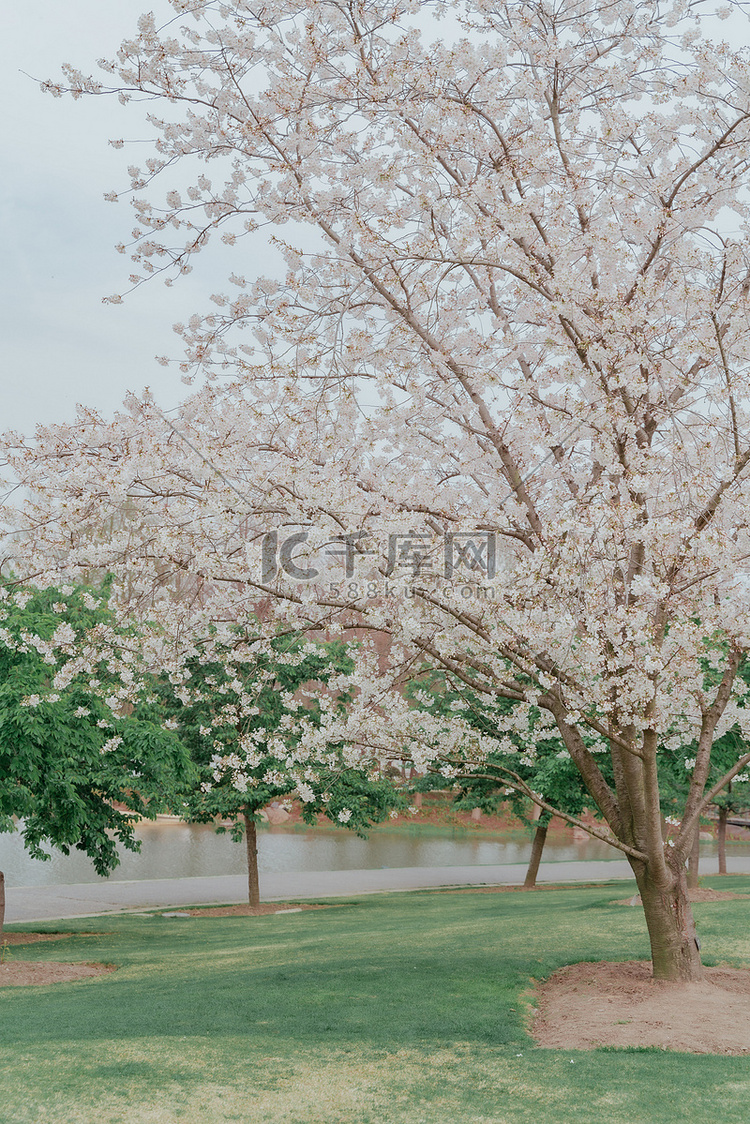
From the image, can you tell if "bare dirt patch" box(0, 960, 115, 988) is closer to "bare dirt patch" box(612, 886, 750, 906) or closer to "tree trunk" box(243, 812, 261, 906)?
"tree trunk" box(243, 812, 261, 906)

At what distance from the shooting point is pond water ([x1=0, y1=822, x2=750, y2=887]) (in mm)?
24969

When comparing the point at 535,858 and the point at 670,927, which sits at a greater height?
the point at 670,927

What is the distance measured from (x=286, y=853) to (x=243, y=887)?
31.8ft

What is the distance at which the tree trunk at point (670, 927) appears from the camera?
7668mm

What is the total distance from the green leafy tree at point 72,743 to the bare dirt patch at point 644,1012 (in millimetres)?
4518

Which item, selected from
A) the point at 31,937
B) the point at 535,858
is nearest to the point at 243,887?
the point at 535,858

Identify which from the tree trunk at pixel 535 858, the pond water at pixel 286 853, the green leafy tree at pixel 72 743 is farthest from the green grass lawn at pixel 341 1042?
the pond water at pixel 286 853

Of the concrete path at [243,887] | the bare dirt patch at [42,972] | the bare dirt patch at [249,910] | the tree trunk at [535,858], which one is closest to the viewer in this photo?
the bare dirt patch at [42,972]

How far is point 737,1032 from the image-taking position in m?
6.58

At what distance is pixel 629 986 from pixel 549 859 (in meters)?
27.6

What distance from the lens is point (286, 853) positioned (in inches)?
1227

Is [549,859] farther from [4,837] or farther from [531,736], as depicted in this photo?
[531,736]

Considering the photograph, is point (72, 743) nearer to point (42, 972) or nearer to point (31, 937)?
point (42, 972)

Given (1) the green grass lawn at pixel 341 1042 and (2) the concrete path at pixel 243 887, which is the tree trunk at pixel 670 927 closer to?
(1) the green grass lawn at pixel 341 1042
